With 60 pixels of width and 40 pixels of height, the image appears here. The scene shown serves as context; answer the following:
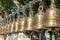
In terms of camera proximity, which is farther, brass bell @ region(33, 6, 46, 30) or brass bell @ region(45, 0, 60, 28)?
brass bell @ region(33, 6, 46, 30)

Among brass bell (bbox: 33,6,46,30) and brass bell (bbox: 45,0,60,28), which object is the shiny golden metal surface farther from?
brass bell (bbox: 33,6,46,30)

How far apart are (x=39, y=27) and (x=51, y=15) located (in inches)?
10.0

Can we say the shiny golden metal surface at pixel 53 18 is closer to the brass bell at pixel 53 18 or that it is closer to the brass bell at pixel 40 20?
the brass bell at pixel 53 18

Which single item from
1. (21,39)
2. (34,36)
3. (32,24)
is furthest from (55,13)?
(21,39)

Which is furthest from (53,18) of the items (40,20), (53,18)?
(40,20)

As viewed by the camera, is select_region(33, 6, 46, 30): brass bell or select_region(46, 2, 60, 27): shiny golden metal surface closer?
select_region(46, 2, 60, 27): shiny golden metal surface

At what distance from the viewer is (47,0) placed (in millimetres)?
4492

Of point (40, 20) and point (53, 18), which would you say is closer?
point (53, 18)

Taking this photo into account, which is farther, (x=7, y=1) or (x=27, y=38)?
(x=7, y=1)

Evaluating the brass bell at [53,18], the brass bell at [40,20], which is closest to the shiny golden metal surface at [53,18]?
the brass bell at [53,18]

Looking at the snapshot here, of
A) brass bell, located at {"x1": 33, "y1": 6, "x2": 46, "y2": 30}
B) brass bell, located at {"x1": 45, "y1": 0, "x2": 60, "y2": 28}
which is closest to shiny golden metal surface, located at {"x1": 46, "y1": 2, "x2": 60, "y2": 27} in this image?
brass bell, located at {"x1": 45, "y1": 0, "x2": 60, "y2": 28}

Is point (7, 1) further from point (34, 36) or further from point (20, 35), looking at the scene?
point (34, 36)

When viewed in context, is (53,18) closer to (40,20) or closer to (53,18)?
(53,18)

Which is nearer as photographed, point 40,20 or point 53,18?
point 53,18
